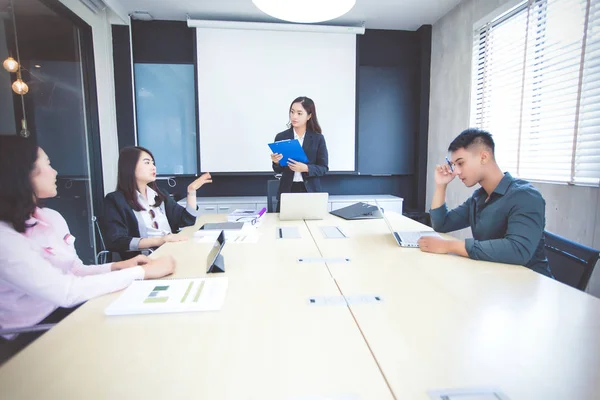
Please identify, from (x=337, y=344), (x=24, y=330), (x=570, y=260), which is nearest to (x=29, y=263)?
(x=24, y=330)

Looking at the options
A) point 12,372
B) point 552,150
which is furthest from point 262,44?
point 12,372

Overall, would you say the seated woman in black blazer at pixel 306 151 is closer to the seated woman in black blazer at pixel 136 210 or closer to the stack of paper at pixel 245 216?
the stack of paper at pixel 245 216

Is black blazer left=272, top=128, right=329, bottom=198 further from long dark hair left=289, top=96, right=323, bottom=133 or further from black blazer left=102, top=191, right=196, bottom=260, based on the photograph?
black blazer left=102, top=191, right=196, bottom=260

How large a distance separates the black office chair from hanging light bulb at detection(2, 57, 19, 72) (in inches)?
117

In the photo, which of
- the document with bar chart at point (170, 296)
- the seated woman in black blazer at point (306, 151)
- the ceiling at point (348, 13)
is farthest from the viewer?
the ceiling at point (348, 13)

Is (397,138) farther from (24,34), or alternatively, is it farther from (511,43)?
(24,34)

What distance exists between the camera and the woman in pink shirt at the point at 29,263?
37.7 inches

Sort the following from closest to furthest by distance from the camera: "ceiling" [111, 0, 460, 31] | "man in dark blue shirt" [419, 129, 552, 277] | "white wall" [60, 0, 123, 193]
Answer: "man in dark blue shirt" [419, 129, 552, 277] → "ceiling" [111, 0, 460, 31] → "white wall" [60, 0, 123, 193]

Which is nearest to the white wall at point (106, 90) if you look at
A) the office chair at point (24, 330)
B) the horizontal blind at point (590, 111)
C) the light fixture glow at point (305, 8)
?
the light fixture glow at point (305, 8)

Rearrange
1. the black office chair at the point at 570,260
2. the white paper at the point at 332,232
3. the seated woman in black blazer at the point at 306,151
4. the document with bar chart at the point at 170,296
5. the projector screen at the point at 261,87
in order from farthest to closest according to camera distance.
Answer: the projector screen at the point at 261,87 → the seated woman in black blazer at the point at 306,151 → the white paper at the point at 332,232 → the black office chair at the point at 570,260 → the document with bar chart at the point at 170,296

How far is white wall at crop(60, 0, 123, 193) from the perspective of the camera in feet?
11.7

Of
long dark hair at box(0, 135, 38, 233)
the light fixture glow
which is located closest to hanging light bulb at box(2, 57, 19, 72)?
long dark hair at box(0, 135, 38, 233)

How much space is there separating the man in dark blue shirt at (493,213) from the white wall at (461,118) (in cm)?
99

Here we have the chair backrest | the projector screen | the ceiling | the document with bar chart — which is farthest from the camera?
the projector screen
